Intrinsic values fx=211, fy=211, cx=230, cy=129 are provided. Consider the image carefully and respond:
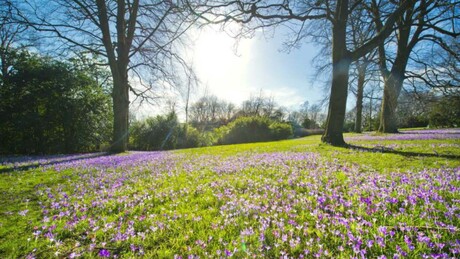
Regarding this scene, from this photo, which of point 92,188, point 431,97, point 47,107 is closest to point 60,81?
point 47,107

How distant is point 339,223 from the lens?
223 centimetres

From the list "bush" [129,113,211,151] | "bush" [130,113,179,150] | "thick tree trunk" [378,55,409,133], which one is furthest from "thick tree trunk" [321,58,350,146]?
"bush" [130,113,179,150]

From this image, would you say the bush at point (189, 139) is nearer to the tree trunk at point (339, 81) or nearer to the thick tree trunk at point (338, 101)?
the tree trunk at point (339, 81)

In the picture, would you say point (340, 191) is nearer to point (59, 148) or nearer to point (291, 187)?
point (291, 187)

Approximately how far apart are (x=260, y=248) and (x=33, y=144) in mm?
16217

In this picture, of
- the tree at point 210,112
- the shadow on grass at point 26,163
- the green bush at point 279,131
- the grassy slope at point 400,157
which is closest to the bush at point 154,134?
the shadow on grass at point 26,163

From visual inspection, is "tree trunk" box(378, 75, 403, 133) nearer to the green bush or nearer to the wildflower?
the green bush

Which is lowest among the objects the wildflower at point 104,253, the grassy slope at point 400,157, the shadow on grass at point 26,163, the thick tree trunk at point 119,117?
the shadow on grass at point 26,163

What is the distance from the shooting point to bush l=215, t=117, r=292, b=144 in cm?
2725

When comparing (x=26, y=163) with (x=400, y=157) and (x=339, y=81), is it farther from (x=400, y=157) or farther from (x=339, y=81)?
(x=339, y=81)

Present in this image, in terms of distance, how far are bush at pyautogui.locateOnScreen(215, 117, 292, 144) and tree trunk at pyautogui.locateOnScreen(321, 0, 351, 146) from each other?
17.2m

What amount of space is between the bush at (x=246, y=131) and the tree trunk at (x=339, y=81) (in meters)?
17.2

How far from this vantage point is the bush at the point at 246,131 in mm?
27250

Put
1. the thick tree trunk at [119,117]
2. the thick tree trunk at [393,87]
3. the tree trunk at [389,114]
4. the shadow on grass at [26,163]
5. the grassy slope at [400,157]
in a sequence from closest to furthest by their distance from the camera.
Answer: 1. the grassy slope at [400,157]
2. the shadow on grass at [26,163]
3. the thick tree trunk at [119,117]
4. the thick tree trunk at [393,87]
5. the tree trunk at [389,114]
